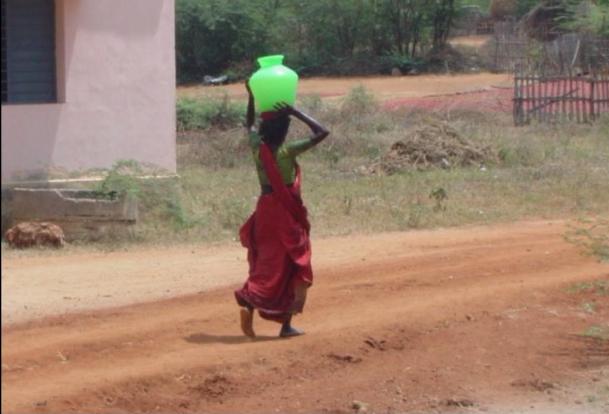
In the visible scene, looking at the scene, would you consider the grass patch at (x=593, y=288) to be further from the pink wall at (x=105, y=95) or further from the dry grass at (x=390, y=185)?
the pink wall at (x=105, y=95)

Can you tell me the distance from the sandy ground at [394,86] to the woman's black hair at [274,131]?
25427 millimetres

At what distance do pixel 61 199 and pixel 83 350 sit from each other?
4367 mm

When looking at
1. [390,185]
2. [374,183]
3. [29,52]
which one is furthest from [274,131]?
[374,183]

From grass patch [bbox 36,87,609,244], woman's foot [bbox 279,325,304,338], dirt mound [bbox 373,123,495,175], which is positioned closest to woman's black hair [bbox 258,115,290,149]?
woman's foot [bbox 279,325,304,338]

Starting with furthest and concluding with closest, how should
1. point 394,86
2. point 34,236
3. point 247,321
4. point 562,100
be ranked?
point 394,86, point 562,100, point 34,236, point 247,321

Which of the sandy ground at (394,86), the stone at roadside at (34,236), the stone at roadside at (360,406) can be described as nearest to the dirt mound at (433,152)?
the stone at roadside at (34,236)

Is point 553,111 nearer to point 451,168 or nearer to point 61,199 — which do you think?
point 451,168

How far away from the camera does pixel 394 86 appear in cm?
3775

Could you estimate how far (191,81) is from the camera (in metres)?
41.6

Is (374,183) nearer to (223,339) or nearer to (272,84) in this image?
(223,339)

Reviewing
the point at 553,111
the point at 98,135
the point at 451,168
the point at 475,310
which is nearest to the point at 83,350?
the point at 475,310

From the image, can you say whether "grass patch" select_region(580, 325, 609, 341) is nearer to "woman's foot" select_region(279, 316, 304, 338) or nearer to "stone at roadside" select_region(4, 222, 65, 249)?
"woman's foot" select_region(279, 316, 304, 338)

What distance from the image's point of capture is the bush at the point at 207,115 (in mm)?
24062

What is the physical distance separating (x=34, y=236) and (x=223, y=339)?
3693mm
